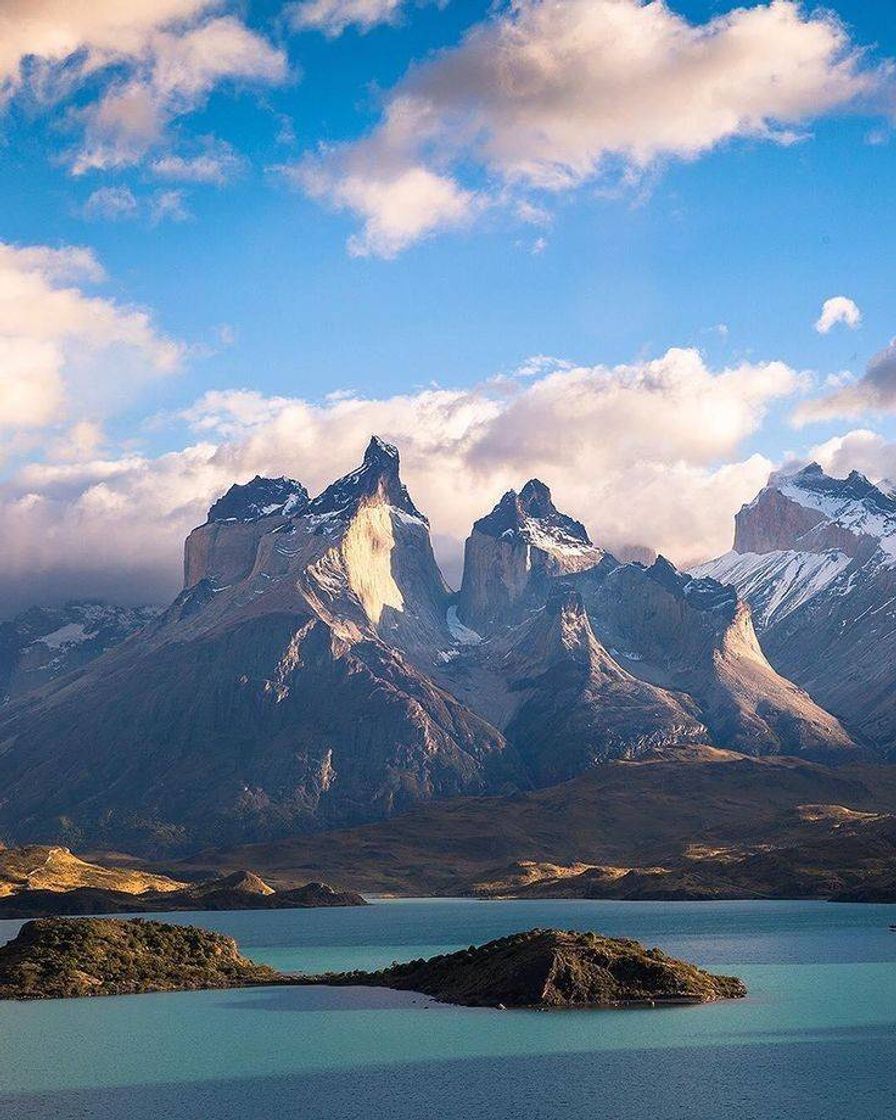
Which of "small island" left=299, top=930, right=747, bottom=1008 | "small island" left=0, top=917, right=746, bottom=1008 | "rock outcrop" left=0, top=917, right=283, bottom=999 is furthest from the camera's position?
"rock outcrop" left=0, top=917, right=283, bottom=999

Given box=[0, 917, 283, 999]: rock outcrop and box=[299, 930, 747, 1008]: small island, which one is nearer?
box=[299, 930, 747, 1008]: small island

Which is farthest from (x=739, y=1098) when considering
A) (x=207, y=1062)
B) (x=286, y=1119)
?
(x=207, y=1062)

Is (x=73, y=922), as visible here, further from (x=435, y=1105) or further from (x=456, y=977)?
(x=435, y=1105)

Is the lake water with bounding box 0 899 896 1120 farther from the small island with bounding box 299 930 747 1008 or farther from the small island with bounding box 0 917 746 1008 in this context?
the small island with bounding box 0 917 746 1008

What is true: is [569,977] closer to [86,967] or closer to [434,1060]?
[434,1060]

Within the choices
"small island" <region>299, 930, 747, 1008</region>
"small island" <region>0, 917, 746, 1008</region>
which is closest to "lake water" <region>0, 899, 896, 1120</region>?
"small island" <region>299, 930, 747, 1008</region>

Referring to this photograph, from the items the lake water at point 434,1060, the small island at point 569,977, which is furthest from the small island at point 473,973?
the lake water at point 434,1060
